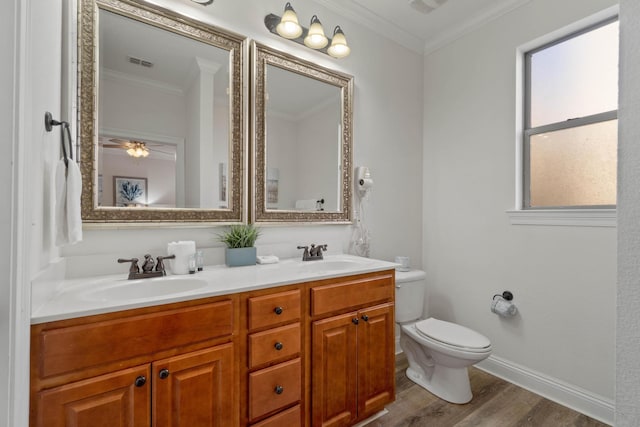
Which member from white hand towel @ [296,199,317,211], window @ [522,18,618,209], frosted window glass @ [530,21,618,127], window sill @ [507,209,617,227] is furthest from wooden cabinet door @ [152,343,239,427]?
frosted window glass @ [530,21,618,127]

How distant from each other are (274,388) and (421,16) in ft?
9.15

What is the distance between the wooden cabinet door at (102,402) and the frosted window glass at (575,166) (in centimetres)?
254

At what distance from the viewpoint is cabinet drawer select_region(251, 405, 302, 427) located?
1284 mm

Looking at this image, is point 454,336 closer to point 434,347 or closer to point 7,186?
point 434,347

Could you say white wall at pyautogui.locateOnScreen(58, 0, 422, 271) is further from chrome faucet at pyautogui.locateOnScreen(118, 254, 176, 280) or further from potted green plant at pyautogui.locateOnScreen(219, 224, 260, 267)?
chrome faucet at pyautogui.locateOnScreen(118, 254, 176, 280)

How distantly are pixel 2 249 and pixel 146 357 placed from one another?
55 cm

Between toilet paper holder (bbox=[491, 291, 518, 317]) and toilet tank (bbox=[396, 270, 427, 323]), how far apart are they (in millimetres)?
533

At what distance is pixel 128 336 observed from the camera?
0.98 meters

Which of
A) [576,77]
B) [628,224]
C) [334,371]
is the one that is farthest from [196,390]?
[576,77]

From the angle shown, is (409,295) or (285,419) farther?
(409,295)

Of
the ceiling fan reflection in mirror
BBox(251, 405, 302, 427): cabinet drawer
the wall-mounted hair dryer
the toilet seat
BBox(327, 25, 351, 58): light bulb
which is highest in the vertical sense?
BBox(327, 25, 351, 58): light bulb

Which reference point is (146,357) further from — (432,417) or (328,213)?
(432,417)

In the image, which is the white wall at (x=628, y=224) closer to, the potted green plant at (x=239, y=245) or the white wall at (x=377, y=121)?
the potted green plant at (x=239, y=245)

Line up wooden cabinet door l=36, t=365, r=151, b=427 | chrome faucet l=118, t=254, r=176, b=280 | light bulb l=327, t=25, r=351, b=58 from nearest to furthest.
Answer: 1. wooden cabinet door l=36, t=365, r=151, b=427
2. chrome faucet l=118, t=254, r=176, b=280
3. light bulb l=327, t=25, r=351, b=58
